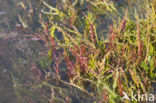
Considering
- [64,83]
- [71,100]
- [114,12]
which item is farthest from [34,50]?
[114,12]

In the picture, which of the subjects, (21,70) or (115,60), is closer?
(115,60)

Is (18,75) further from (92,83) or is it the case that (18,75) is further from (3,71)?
(92,83)

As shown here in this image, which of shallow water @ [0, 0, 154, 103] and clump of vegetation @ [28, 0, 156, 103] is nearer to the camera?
clump of vegetation @ [28, 0, 156, 103]


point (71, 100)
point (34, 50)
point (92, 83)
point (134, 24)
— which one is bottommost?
point (71, 100)

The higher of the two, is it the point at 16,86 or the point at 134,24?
the point at 134,24

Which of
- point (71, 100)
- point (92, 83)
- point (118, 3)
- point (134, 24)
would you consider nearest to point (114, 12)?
point (118, 3)

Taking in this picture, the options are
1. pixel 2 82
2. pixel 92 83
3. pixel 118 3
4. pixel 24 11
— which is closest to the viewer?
pixel 92 83

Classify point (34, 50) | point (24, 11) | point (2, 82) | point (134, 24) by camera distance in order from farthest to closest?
point (24, 11)
point (34, 50)
point (2, 82)
point (134, 24)

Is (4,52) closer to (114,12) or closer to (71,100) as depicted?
(71,100)

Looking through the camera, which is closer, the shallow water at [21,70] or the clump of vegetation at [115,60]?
the clump of vegetation at [115,60]

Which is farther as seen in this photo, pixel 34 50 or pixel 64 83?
pixel 34 50
